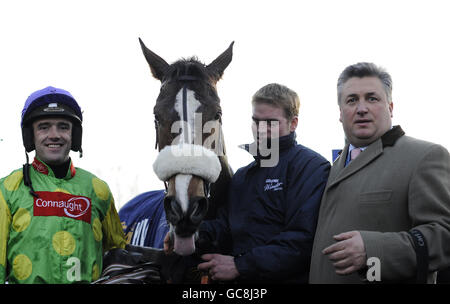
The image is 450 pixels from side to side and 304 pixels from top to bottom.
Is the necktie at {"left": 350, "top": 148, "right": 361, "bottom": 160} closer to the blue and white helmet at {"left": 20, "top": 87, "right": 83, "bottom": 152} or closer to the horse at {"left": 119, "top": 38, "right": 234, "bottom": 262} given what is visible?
the horse at {"left": 119, "top": 38, "right": 234, "bottom": 262}

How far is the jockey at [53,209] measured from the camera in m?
2.90

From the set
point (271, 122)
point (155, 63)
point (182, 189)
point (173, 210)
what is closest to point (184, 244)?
point (173, 210)

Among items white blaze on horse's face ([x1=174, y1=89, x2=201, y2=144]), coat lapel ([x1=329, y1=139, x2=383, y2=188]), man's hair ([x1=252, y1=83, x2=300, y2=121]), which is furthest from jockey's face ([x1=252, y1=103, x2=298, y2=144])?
coat lapel ([x1=329, y1=139, x2=383, y2=188])

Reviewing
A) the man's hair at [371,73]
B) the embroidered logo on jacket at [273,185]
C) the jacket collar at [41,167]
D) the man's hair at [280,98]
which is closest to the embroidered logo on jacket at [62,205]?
the jacket collar at [41,167]

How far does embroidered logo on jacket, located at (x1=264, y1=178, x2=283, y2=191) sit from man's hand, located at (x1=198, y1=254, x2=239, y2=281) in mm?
550

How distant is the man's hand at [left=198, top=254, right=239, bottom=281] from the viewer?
286 centimetres

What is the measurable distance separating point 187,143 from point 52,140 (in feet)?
3.59

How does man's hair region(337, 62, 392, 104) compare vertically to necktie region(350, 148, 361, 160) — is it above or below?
above

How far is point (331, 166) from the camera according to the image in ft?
10.2

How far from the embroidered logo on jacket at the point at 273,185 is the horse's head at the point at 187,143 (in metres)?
0.36
